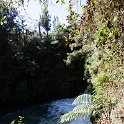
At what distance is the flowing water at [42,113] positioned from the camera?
10.7 m

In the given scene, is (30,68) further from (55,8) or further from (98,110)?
(55,8)

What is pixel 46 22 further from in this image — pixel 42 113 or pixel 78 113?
pixel 78 113

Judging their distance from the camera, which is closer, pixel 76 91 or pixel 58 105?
pixel 58 105

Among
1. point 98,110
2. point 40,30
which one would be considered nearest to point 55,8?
point 98,110

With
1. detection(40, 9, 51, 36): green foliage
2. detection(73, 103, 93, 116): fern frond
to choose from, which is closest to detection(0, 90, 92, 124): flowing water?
detection(73, 103, 93, 116): fern frond

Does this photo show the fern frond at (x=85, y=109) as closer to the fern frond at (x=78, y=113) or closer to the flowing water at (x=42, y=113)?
the fern frond at (x=78, y=113)

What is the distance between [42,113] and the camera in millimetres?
11922

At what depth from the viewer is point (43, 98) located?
48.3ft

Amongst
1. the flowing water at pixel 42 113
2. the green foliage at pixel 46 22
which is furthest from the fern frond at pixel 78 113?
the green foliage at pixel 46 22

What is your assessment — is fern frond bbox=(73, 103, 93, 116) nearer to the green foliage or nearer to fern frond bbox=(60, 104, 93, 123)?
fern frond bbox=(60, 104, 93, 123)

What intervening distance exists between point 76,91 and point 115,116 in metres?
11.3

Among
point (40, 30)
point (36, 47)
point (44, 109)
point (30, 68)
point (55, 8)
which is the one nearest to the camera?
point (55, 8)

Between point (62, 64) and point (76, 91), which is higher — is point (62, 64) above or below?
above

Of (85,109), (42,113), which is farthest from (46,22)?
(85,109)
